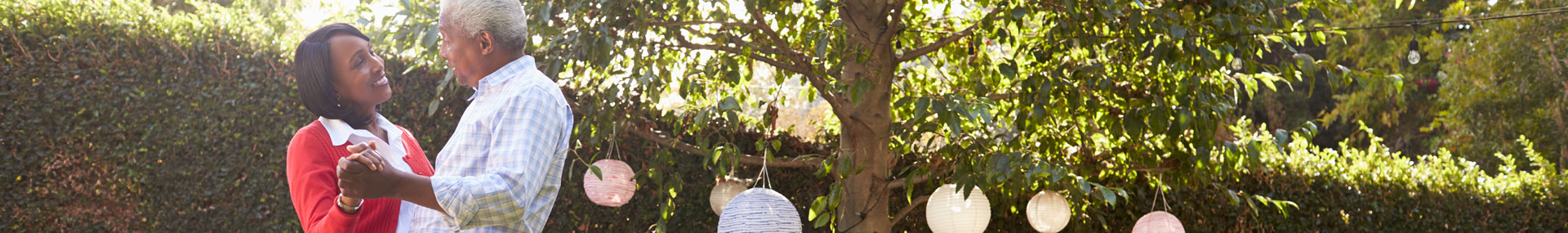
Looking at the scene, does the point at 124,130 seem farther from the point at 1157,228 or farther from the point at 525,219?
the point at 1157,228

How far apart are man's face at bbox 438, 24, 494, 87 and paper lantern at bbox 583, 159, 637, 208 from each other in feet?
5.87

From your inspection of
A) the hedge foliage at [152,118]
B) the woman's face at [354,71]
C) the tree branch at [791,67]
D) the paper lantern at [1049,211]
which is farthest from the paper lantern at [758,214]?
the woman's face at [354,71]

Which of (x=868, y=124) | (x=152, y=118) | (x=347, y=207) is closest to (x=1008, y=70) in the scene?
(x=868, y=124)

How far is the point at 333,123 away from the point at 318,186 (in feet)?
0.29

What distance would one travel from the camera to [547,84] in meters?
1.10

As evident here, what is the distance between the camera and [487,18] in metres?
1.08

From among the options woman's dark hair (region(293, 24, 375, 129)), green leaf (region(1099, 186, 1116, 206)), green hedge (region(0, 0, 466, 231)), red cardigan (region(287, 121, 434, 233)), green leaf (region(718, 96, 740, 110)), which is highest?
woman's dark hair (region(293, 24, 375, 129))

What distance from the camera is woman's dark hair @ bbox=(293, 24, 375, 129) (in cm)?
116

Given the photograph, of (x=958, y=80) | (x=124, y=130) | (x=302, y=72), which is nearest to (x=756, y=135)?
(x=958, y=80)

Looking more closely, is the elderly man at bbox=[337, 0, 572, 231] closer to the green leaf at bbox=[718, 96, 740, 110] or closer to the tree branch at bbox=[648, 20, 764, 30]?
the green leaf at bbox=[718, 96, 740, 110]

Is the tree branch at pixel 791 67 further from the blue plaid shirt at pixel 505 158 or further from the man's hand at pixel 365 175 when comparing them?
the man's hand at pixel 365 175

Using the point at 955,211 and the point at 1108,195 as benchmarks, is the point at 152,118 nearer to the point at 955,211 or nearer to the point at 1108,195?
the point at 955,211

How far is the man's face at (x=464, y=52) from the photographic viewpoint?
3.60 ft

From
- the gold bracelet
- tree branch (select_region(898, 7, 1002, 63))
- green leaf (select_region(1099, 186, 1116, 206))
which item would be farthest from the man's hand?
tree branch (select_region(898, 7, 1002, 63))
